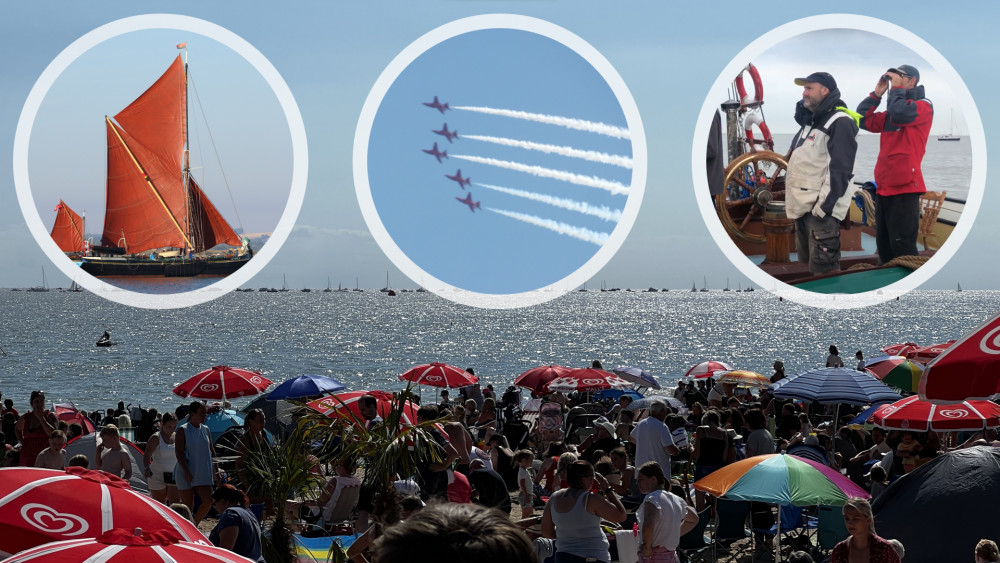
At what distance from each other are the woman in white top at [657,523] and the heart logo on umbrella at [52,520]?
3.64m

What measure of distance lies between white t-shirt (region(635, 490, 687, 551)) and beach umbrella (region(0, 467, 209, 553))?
3.12 metres

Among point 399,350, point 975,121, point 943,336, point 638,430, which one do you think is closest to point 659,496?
point 638,430

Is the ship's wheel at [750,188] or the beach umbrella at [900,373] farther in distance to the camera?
the beach umbrella at [900,373]

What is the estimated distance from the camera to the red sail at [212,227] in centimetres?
3741

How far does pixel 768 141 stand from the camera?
16891 millimetres

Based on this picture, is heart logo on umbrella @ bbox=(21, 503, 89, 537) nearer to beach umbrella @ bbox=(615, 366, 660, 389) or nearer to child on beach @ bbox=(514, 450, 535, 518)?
child on beach @ bbox=(514, 450, 535, 518)

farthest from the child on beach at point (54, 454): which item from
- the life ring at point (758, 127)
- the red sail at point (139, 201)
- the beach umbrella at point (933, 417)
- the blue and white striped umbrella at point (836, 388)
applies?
the red sail at point (139, 201)

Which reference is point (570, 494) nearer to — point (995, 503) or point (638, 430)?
point (995, 503)

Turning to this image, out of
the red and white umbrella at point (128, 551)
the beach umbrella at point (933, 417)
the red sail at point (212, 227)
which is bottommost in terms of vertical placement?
the beach umbrella at point (933, 417)

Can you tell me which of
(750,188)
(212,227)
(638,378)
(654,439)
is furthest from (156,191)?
(654,439)

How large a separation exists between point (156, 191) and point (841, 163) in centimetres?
2493

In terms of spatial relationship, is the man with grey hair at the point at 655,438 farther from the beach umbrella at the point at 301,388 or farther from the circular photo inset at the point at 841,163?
the beach umbrella at the point at 301,388

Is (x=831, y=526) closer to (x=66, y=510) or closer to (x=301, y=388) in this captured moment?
(x=66, y=510)

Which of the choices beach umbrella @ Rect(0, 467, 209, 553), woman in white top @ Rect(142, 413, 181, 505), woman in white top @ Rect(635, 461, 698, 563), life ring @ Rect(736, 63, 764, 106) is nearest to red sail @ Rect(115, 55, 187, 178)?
life ring @ Rect(736, 63, 764, 106)
